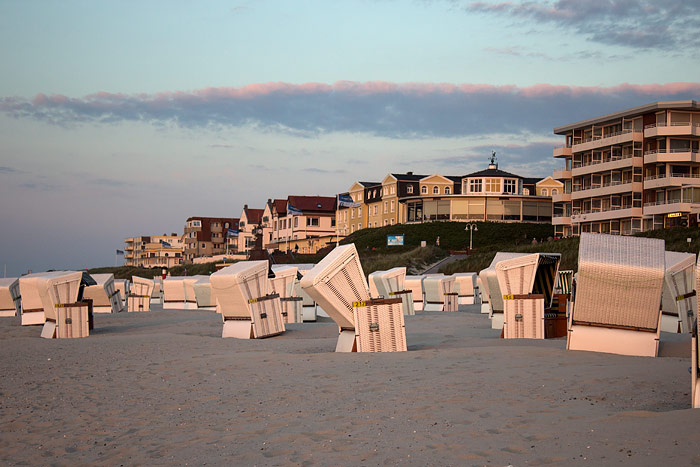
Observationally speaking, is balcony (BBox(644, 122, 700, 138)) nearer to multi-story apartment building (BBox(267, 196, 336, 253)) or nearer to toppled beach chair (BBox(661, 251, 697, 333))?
toppled beach chair (BBox(661, 251, 697, 333))

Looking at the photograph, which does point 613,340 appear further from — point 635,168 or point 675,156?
point 635,168

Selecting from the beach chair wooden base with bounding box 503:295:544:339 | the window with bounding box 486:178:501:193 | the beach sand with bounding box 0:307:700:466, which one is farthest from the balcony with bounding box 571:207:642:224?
the beach sand with bounding box 0:307:700:466

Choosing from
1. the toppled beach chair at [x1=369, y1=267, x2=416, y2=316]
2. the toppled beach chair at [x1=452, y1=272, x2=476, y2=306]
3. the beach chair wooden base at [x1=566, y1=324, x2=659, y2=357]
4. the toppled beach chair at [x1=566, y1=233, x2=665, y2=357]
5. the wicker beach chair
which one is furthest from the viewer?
the toppled beach chair at [x1=452, y1=272, x2=476, y2=306]

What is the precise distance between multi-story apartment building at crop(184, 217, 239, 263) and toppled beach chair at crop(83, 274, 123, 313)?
115 m

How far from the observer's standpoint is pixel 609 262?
37.2ft

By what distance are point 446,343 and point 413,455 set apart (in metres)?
9.07

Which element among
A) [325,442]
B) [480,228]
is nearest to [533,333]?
[325,442]

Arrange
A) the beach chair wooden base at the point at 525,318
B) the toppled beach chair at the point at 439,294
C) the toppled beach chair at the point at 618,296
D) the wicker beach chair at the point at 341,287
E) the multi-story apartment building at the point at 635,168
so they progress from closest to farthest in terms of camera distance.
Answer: the toppled beach chair at the point at 618,296 < the wicker beach chair at the point at 341,287 < the beach chair wooden base at the point at 525,318 < the toppled beach chair at the point at 439,294 < the multi-story apartment building at the point at 635,168

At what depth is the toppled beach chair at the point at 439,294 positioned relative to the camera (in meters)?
32.7

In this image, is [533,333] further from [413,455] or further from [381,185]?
[381,185]

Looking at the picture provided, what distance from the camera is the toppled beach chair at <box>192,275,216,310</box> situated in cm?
3434

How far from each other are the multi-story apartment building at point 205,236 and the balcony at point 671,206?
101112 mm

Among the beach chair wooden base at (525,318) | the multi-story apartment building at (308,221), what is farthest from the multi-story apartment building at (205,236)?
the beach chair wooden base at (525,318)

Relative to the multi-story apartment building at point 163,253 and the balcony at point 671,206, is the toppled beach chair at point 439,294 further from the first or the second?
the multi-story apartment building at point 163,253
